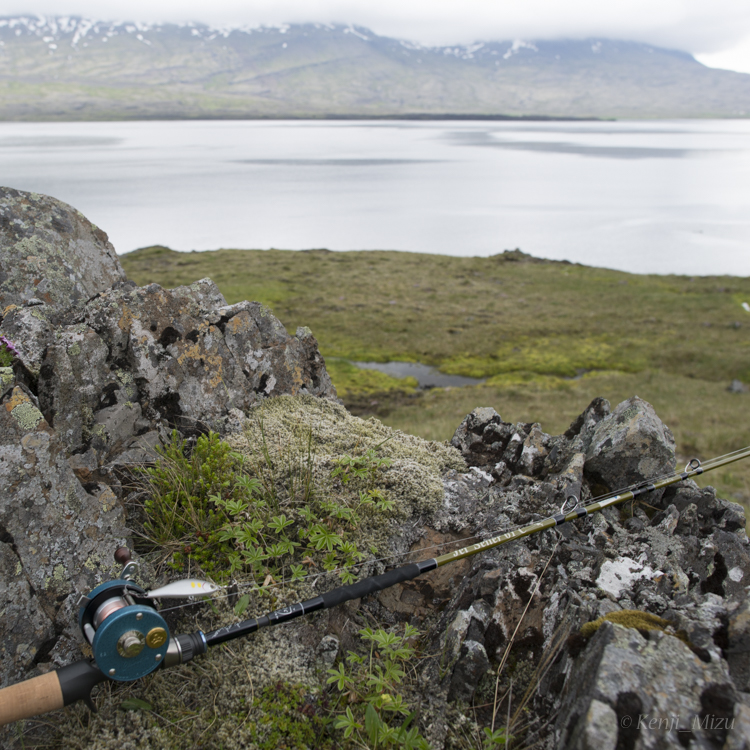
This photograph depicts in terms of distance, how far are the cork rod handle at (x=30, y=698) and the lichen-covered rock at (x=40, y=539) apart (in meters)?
0.71

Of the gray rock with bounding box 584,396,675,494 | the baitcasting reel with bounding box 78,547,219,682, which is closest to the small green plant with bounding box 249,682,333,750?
the baitcasting reel with bounding box 78,547,219,682

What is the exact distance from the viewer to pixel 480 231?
331ft

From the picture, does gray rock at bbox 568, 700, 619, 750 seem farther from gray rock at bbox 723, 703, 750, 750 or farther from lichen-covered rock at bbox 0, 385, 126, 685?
lichen-covered rock at bbox 0, 385, 126, 685

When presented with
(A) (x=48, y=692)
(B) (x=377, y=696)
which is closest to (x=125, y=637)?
(A) (x=48, y=692)

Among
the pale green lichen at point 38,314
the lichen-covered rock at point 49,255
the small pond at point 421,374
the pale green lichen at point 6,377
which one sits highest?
the lichen-covered rock at point 49,255

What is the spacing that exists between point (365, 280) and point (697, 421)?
40.9m

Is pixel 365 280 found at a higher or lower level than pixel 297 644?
lower

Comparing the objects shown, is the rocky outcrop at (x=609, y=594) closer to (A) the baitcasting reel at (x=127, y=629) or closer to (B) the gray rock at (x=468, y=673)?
(B) the gray rock at (x=468, y=673)

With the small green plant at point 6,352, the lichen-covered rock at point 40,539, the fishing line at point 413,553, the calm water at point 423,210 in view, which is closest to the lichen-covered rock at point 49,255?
the small green plant at point 6,352

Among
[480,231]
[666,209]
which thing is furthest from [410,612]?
[666,209]

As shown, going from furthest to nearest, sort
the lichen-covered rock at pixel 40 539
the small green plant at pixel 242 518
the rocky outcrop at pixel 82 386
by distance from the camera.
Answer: the small green plant at pixel 242 518
the rocky outcrop at pixel 82 386
the lichen-covered rock at pixel 40 539

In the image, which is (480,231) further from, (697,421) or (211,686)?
(211,686)

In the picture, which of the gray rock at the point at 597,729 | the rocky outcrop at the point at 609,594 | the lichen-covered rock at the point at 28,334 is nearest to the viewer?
the gray rock at the point at 597,729

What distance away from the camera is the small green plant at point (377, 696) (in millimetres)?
3668
